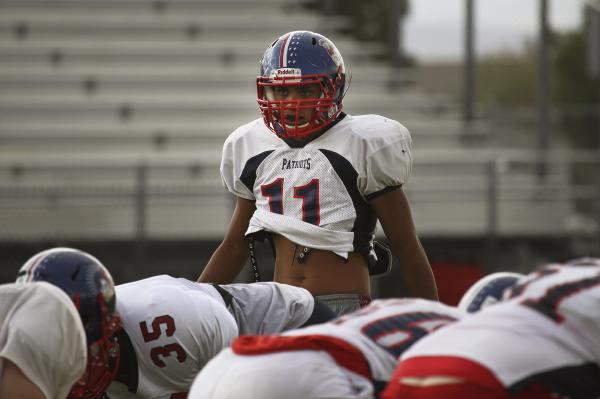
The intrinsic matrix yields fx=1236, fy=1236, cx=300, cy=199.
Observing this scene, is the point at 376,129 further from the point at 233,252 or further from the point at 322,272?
the point at 233,252

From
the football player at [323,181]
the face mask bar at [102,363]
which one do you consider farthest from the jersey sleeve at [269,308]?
the face mask bar at [102,363]

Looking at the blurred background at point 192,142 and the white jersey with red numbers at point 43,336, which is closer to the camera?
the white jersey with red numbers at point 43,336

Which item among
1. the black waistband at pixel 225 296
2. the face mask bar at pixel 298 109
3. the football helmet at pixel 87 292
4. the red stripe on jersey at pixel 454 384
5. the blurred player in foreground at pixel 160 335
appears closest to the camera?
the red stripe on jersey at pixel 454 384

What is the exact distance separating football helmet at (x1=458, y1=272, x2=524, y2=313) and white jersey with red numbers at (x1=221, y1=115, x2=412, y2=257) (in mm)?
1008

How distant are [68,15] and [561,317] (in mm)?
11530

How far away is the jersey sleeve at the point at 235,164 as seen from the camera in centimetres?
456

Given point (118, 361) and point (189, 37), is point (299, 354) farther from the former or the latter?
point (189, 37)

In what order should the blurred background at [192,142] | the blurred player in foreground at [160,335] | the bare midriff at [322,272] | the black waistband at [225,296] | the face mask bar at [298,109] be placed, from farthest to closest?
the blurred background at [192,142] → the face mask bar at [298,109] → the bare midriff at [322,272] → the black waistband at [225,296] → the blurred player in foreground at [160,335]

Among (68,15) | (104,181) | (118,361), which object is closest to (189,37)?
(68,15)

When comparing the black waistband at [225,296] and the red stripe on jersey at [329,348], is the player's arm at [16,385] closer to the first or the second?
the red stripe on jersey at [329,348]

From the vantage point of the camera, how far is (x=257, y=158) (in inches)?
177

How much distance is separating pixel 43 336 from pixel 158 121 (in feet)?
29.7

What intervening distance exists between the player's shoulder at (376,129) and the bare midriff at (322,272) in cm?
42

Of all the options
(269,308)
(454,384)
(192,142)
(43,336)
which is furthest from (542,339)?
(192,142)
